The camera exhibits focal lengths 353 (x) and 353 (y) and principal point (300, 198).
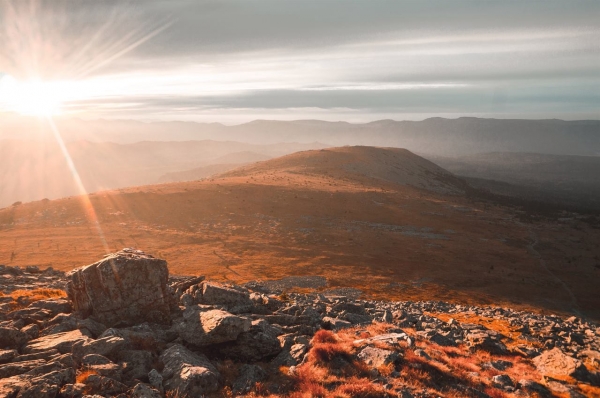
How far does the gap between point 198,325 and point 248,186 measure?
105714 mm

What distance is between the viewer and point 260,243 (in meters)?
78.8

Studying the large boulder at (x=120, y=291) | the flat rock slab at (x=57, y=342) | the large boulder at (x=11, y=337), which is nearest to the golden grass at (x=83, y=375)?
the flat rock slab at (x=57, y=342)

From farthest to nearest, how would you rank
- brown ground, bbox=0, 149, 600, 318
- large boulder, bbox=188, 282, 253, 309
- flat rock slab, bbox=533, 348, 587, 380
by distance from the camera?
brown ground, bbox=0, 149, 600, 318 → large boulder, bbox=188, 282, 253, 309 → flat rock slab, bbox=533, 348, 587, 380

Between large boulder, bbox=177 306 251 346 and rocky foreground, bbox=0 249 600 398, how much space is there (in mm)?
49

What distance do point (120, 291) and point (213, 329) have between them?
20.0ft

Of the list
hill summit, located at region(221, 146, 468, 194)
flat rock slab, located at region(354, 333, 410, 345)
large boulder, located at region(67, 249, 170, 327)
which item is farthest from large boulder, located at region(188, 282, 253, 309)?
hill summit, located at region(221, 146, 468, 194)

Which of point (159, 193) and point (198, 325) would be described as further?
point (159, 193)

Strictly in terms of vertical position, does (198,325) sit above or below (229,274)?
above

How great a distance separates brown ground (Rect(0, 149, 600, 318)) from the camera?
6056 cm

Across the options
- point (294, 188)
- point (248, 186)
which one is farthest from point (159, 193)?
point (294, 188)

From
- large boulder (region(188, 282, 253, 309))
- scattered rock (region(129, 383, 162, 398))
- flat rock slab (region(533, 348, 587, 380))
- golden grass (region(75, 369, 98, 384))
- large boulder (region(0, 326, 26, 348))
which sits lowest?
flat rock slab (region(533, 348, 587, 380))

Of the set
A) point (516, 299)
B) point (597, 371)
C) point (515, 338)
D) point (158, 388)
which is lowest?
point (516, 299)

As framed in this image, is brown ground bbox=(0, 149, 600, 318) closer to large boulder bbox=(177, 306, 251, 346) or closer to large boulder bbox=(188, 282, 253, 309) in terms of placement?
large boulder bbox=(188, 282, 253, 309)

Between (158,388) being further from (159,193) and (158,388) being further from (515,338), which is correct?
(159,193)
